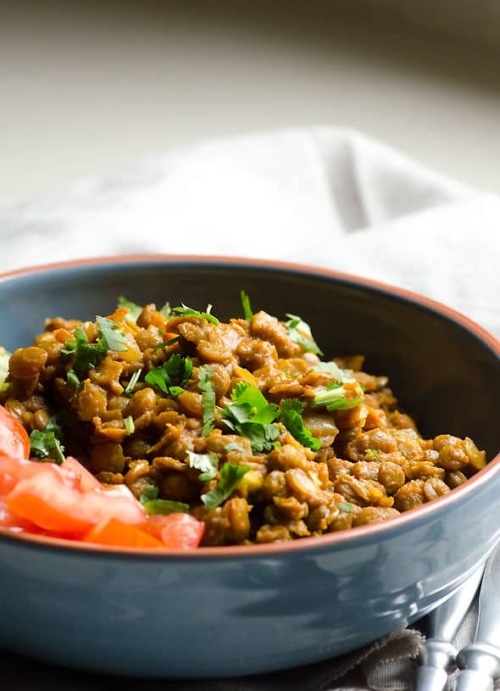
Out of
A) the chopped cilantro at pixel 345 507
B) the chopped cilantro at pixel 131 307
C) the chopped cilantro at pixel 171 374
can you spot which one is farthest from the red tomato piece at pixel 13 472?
the chopped cilantro at pixel 131 307

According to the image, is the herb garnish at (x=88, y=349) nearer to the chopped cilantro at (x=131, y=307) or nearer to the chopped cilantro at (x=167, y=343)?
the chopped cilantro at (x=167, y=343)

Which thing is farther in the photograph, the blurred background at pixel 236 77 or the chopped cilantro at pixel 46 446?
the blurred background at pixel 236 77

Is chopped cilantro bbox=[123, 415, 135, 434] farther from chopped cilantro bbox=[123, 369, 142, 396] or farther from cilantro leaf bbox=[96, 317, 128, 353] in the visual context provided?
cilantro leaf bbox=[96, 317, 128, 353]

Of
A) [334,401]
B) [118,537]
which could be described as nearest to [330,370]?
[334,401]

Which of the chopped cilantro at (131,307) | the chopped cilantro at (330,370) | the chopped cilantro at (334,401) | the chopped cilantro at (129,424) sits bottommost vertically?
the chopped cilantro at (129,424)

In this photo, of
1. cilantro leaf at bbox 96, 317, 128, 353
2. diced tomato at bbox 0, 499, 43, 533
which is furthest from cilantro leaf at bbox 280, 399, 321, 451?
diced tomato at bbox 0, 499, 43, 533

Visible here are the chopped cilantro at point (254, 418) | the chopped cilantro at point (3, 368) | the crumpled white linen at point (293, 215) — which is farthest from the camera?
the crumpled white linen at point (293, 215)

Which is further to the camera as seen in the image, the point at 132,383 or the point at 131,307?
the point at 131,307

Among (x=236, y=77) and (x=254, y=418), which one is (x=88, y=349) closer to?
(x=254, y=418)
